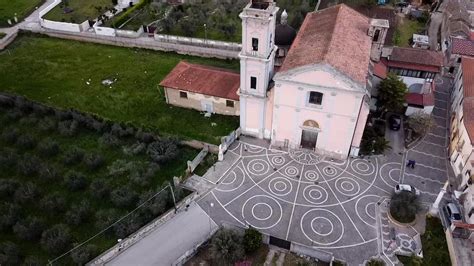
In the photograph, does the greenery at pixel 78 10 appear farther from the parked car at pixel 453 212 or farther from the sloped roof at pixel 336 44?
the parked car at pixel 453 212

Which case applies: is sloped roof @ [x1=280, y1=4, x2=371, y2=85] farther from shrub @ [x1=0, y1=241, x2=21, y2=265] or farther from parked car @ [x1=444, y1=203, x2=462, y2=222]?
shrub @ [x1=0, y1=241, x2=21, y2=265]

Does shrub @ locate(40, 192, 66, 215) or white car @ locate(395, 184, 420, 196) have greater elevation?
shrub @ locate(40, 192, 66, 215)

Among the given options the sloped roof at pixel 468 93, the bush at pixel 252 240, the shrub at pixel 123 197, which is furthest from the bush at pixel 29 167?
the sloped roof at pixel 468 93

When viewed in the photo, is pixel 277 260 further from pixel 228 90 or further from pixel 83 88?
pixel 83 88

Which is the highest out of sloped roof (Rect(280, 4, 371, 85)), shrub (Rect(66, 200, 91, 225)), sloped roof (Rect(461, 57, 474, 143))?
sloped roof (Rect(280, 4, 371, 85))

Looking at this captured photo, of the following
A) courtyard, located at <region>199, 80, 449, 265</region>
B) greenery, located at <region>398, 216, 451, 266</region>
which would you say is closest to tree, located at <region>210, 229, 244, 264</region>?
courtyard, located at <region>199, 80, 449, 265</region>

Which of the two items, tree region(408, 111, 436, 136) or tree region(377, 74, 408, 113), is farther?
tree region(377, 74, 408, 113)

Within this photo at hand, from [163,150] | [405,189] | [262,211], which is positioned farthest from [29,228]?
[405,189]
